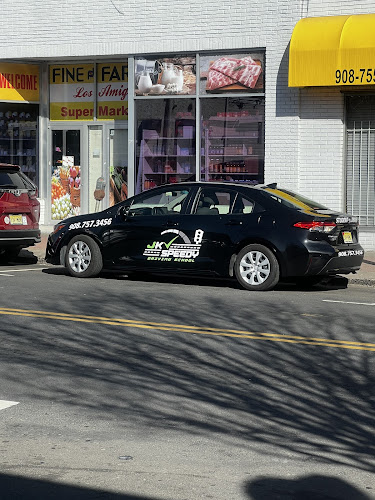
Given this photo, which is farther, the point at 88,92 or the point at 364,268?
the point at 88,92

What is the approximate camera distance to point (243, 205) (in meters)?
14.0

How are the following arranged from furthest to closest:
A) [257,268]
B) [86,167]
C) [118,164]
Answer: [86,167] < [118,164] < [257,268]

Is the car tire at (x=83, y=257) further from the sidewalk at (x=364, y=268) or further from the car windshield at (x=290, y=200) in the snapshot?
the sidewalk at (x=364, y=268)

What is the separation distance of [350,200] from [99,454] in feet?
47.6

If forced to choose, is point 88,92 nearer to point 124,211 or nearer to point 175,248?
point 124,211

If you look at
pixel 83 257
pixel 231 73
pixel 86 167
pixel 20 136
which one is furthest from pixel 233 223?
pixel 20 136

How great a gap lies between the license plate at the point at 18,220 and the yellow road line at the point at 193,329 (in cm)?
508

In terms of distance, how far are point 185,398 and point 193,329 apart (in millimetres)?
2940

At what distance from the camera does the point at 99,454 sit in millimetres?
6039

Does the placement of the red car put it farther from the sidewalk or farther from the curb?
the curb

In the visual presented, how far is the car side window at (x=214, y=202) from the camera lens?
1408cm

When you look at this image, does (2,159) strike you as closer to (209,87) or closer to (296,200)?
(209,87)

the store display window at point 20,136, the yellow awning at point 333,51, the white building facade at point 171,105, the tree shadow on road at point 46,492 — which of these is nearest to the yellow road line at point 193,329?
the tree shadow on road at point 46,492

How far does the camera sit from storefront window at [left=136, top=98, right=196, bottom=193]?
20.9 metres
